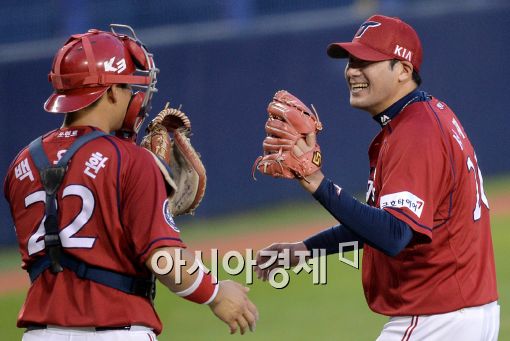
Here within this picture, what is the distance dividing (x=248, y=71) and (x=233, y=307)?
8050 mm

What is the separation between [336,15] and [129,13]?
2686mm

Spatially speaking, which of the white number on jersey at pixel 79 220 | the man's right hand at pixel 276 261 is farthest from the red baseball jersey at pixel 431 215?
the white number on jersey at pixel 79 220

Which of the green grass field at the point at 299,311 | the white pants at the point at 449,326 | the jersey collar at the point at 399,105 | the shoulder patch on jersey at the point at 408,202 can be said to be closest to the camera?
the shoulder patch on jersey at the point at 408,202

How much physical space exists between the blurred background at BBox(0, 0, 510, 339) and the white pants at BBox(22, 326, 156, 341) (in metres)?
6.49

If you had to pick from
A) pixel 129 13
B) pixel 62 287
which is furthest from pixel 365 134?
pixel 62 287

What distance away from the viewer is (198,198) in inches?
192

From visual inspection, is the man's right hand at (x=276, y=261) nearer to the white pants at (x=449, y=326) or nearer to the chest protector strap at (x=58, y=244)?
the white pants at (x=449, y=326)

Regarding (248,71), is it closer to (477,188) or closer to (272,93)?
(272,93)

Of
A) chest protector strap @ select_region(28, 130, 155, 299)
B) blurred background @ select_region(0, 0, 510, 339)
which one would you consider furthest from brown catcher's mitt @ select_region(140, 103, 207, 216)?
blurred background @ select_region(0, 0, 510, 339)

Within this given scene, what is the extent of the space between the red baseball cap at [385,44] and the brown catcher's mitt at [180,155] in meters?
0.86

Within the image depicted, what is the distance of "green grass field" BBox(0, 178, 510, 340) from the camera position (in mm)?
7977

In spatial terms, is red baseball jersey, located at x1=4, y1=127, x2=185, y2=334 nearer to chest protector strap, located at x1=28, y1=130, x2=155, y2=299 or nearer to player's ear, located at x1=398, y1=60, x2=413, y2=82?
chest protector strap, located at x1=28, y1=130, x2=155, y2=299

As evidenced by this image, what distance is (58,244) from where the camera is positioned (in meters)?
Result: 4.02

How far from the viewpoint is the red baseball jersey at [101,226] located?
157 inches
